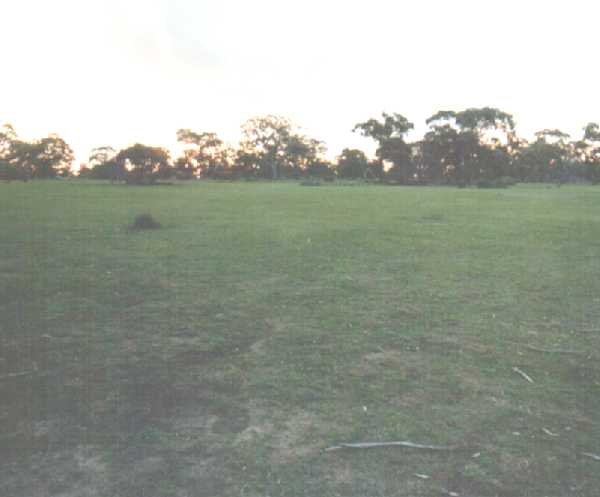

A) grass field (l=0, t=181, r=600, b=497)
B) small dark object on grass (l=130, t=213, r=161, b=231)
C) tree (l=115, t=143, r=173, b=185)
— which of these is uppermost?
tree (l=115, t=143, r=173, b=185)

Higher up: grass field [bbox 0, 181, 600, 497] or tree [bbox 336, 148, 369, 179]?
tree [bbox 336, 148, 369, 179]

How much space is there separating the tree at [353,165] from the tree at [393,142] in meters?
4.05

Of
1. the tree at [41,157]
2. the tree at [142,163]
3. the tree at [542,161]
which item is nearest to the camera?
the tree at [142,163]

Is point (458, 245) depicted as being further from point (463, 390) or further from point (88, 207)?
point (88, 207)

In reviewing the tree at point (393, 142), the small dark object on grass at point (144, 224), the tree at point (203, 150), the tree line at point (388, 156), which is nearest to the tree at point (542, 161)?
the tree line at point (388, 156)

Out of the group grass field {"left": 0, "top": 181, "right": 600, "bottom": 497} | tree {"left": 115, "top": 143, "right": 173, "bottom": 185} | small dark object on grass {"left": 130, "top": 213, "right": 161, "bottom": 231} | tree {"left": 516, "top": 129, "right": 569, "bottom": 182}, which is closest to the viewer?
grass field {"left": 0, "top": 181, "right": 600, "bottom": 497}

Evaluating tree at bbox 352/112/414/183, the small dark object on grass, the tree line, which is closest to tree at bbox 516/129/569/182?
the tree line

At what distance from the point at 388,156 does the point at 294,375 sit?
9192cm

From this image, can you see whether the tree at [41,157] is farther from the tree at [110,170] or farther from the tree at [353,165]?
the tree at [353,165]

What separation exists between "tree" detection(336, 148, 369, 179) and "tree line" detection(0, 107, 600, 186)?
0.19 m

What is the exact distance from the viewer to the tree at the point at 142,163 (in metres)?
62.5

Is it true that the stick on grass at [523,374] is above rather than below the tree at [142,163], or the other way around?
below

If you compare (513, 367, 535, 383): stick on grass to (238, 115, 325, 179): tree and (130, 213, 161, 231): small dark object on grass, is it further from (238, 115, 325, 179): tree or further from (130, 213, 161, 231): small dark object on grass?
(238, 115, 325, 179): tree

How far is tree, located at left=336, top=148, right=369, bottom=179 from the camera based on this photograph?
10169cm
